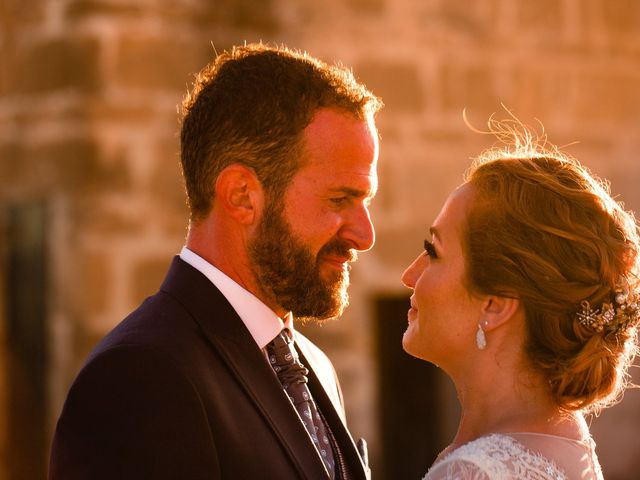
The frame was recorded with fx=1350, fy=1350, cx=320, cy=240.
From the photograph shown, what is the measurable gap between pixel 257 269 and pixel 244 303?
0.27ft

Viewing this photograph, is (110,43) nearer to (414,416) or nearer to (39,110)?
(39,110)

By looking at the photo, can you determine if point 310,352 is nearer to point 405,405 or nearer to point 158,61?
point 158,61

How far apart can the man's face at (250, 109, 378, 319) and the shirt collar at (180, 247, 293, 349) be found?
4 centimetres

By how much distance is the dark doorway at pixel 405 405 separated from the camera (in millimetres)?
5852

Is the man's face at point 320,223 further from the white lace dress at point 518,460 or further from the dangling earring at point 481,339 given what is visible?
the white lace dress at point 518,460

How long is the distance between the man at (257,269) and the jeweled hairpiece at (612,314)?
0.53m

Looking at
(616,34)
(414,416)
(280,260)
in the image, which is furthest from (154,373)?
(616,34)

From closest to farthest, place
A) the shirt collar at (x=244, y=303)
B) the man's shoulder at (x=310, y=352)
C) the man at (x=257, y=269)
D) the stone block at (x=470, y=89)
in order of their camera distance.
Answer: the man at (x=257, y=269) < the shirt collar at (x=244, y=303) < the man's shoulder at (x=310, y=352) < the stone block at (x=470, y=89)

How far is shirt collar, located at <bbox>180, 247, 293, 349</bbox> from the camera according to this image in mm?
3014

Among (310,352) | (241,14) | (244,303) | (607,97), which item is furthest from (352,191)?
(607,97)

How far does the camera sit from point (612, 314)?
3.03 m

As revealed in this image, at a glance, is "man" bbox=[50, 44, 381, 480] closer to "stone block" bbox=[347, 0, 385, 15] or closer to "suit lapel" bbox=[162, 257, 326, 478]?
"suit lapel" bbox=[162, 257, 326, 478]

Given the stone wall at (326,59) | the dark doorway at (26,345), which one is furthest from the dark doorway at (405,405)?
the dark doorway at (26,345)

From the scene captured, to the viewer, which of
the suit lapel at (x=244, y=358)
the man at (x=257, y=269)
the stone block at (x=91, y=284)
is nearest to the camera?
the man at (x=257, y=269)
